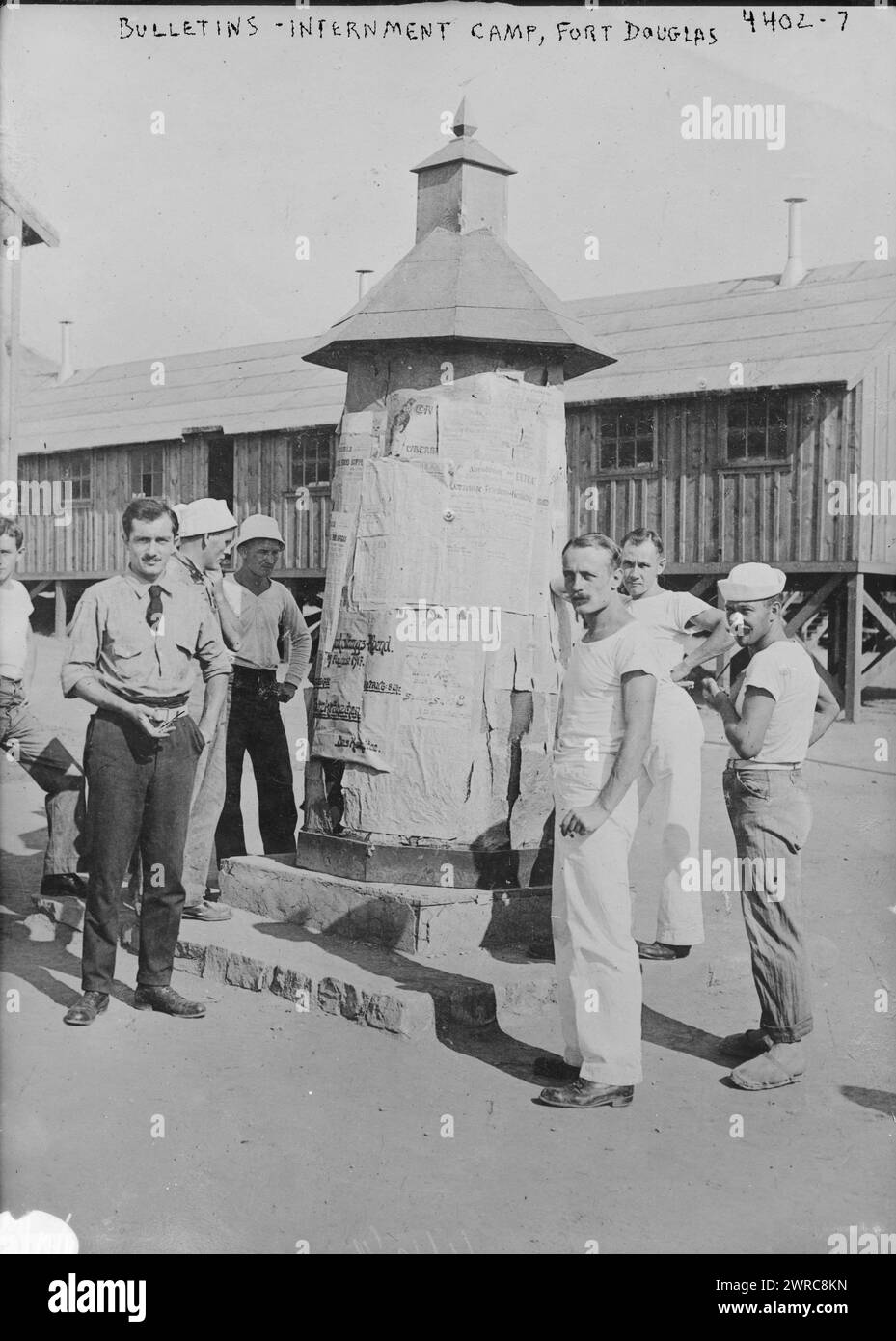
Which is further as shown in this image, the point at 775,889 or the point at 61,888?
the point at 61,888

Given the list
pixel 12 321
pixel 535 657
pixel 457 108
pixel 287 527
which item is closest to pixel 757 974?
pixel 535 657

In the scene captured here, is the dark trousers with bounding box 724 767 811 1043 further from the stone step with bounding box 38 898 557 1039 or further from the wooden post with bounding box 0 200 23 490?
the wooden post with bounding box 0 200 23 490

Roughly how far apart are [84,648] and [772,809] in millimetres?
2642

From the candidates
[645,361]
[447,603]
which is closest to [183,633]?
[447,603]

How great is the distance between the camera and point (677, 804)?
5.64 metres

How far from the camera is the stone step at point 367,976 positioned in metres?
4.94

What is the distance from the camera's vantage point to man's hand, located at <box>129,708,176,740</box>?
15.5ft

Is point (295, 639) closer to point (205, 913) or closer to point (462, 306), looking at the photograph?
point (205, 913)

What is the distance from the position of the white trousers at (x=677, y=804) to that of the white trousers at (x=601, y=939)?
142 centimetres

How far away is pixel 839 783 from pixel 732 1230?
26.3ft

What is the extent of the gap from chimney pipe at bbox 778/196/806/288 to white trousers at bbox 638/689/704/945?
536 inches

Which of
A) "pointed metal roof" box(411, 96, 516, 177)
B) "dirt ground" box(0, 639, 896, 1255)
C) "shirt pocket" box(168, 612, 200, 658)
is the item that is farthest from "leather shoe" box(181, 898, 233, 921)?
"pointed metal roof" box(411, 96, 516, 177)

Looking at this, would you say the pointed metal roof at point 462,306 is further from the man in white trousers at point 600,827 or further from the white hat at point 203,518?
the man in white trousers at point 600,827

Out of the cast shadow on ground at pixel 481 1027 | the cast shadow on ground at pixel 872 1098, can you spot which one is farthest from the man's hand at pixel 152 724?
the cast shadow on ground at pixel 872 1098
